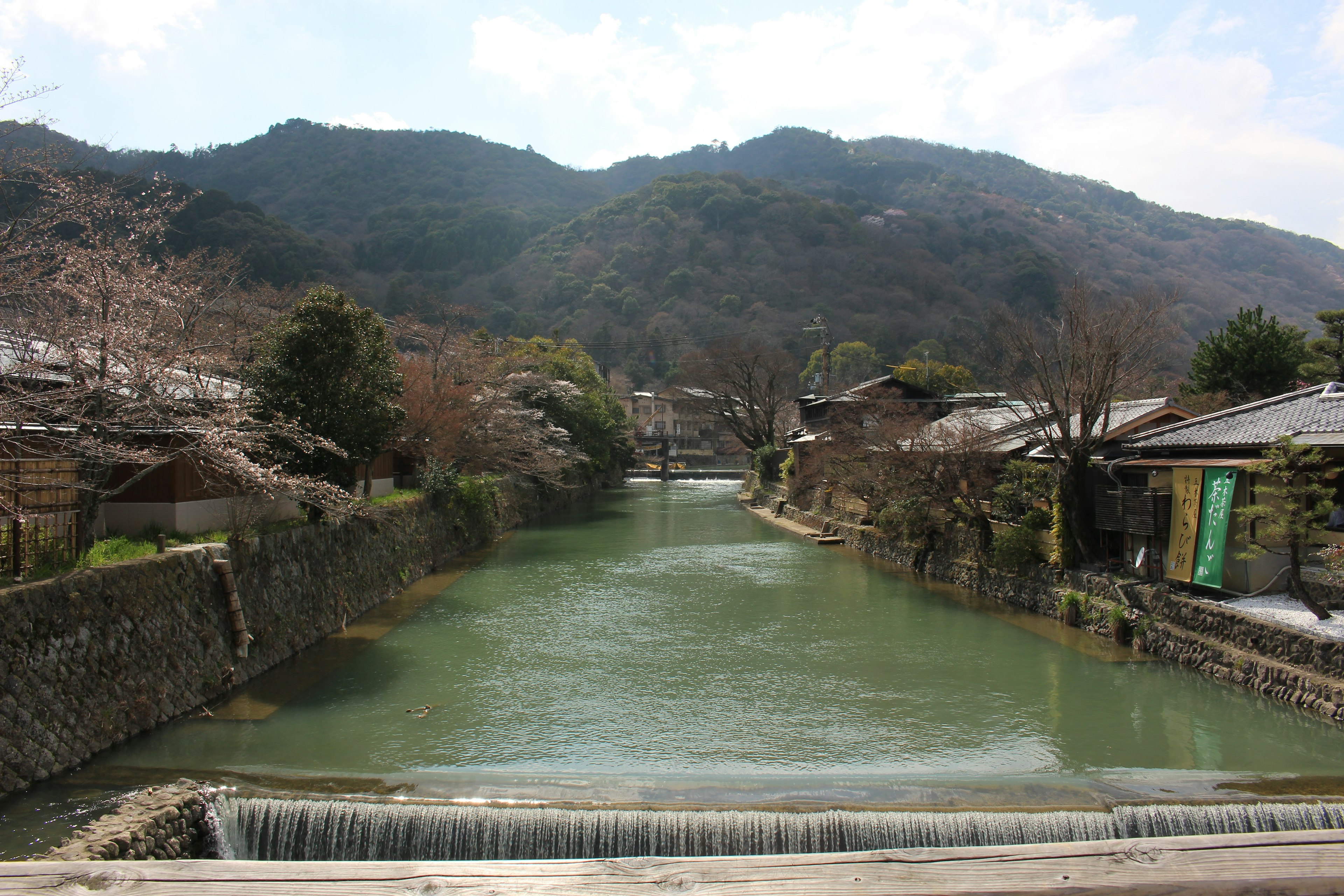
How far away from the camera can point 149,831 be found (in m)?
6.57

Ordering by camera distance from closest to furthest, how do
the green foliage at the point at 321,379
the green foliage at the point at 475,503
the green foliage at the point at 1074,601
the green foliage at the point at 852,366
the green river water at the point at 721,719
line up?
the green river water at the point at 721,719 < the green foliage at the point at 321,379 < the green foliage at the point at 1074,601 < the green foliage at the point at 475,503 < the green foliage at the point at 852,366

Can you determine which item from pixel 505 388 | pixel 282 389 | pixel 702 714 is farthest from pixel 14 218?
pixel 505 388

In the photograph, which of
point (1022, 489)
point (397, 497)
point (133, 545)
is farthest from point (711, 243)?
point (133, 545)

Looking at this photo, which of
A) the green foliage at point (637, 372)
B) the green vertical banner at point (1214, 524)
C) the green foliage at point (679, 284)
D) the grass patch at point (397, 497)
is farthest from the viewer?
the green foliage at point (637, 372)

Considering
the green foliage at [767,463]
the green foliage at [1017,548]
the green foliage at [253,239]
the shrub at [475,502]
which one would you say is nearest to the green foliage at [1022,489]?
the green foliage at [1017,548]

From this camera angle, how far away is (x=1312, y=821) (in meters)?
7.04

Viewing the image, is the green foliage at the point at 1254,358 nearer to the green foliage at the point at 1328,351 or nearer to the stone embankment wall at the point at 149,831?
the green foliage at the point at 1328,351

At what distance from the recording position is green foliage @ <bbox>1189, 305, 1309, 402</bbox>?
80.4 feet

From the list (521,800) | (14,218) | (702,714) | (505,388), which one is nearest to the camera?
(521,800)

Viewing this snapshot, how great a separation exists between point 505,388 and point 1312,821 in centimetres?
2662

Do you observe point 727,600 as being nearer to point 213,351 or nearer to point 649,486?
point 213,351

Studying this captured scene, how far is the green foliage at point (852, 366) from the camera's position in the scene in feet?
212

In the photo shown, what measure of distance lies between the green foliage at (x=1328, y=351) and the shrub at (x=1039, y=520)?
13.3 meters

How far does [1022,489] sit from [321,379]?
15.5 m
